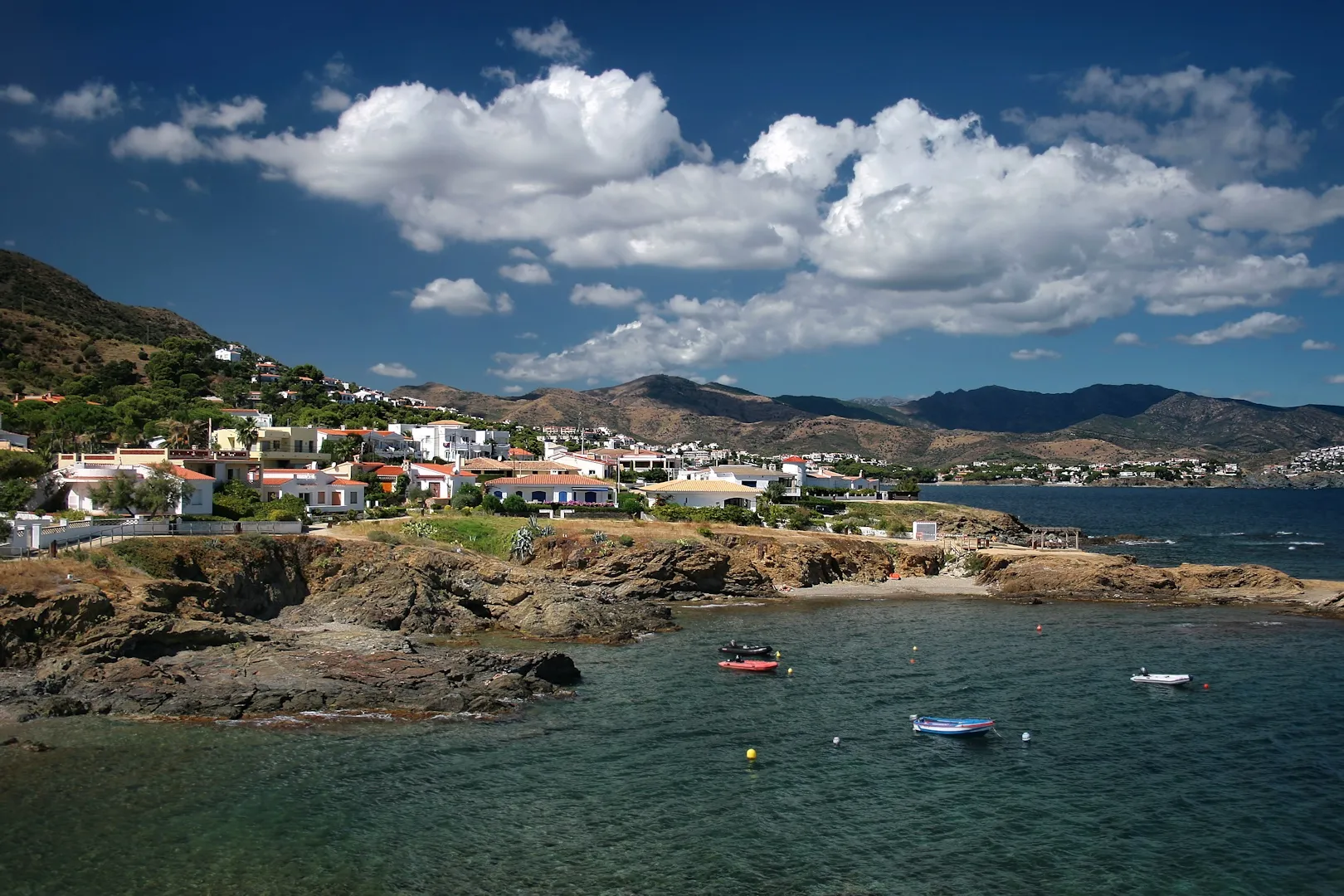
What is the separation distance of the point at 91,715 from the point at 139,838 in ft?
35.6

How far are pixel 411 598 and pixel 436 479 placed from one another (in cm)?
4006

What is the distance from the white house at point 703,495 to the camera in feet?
299

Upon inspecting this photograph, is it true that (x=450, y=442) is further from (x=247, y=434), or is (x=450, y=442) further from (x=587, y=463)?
(x=247, y=434)

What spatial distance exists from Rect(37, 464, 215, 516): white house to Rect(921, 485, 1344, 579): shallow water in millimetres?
76084

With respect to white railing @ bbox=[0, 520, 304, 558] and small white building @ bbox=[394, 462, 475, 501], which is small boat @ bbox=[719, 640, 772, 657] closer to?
white railing @ bbox=[0, 520, 304, 558]

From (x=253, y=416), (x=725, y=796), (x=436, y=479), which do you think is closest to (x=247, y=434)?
(x=436, y=479)

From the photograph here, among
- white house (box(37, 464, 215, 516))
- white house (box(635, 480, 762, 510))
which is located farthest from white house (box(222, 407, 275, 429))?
white house (box(635, 480, 762, 510))

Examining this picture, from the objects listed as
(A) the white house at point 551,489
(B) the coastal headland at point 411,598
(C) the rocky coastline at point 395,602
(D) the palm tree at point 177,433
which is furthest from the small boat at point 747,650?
(D) the palm tree at point 177,433

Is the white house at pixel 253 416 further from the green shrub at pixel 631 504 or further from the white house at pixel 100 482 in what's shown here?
the green shrub at pixel 631 504

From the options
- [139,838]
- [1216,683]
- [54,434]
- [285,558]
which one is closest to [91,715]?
[139,838]

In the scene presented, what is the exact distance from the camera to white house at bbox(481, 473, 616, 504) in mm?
81750

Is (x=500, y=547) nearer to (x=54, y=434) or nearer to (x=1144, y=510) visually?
(x=54, y=434)

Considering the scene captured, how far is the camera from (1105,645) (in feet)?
154

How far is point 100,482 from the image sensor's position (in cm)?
5453
